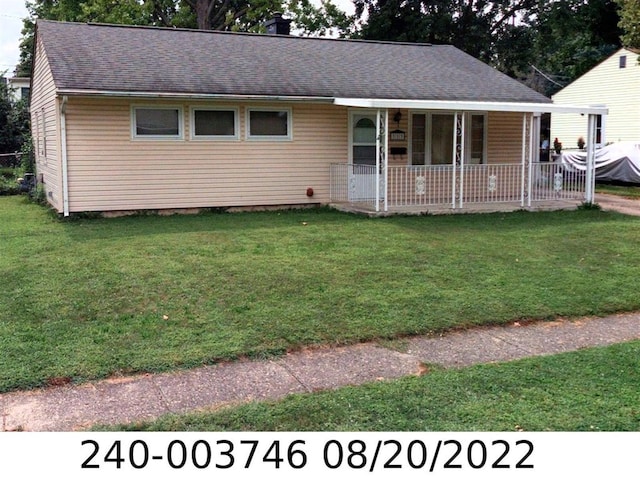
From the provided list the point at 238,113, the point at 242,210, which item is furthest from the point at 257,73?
the point at 242,210

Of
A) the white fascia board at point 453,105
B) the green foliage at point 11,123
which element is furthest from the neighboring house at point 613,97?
the green foliage at point 11,123

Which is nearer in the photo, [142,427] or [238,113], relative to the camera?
[142,427]

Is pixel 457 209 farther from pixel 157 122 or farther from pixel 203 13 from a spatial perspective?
pixel 203 13

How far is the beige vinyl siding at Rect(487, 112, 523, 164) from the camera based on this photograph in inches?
634

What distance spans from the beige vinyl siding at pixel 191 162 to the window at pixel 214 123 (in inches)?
5.1

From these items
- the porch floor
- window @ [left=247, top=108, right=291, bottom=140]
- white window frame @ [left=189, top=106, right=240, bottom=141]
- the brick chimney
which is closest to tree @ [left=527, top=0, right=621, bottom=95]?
the brick chimney

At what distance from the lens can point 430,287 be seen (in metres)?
7.17

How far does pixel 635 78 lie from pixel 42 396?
26479mm

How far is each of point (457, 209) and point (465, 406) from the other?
9.96 m

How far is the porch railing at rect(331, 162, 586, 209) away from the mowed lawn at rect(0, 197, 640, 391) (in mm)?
2818

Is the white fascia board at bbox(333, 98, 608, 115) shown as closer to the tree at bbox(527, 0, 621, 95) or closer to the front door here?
the front door

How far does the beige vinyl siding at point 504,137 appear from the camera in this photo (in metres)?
16.1

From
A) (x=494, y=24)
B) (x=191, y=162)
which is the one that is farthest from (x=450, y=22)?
(x=191, y=162)

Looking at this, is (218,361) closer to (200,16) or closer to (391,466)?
(391,466)
